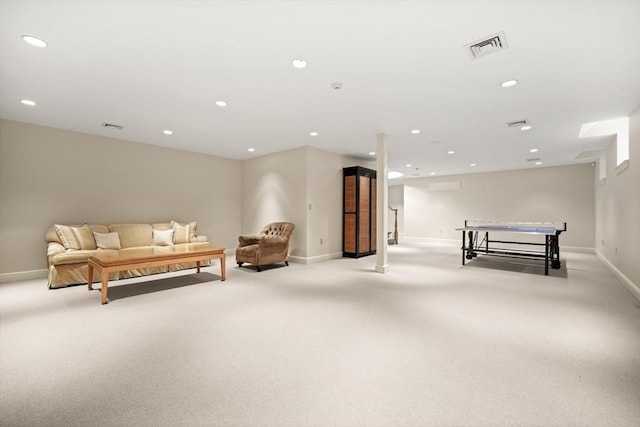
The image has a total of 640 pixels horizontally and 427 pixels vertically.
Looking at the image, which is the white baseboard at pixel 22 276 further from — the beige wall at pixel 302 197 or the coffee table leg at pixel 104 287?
the beige wall at pixel 302 197

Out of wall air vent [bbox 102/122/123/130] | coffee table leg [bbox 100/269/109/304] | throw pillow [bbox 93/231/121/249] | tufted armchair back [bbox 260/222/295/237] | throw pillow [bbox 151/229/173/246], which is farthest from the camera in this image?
tufted armchair back [bbox 260/222/295/237]

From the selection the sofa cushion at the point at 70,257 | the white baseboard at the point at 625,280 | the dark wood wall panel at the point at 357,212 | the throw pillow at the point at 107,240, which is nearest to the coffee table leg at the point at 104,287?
the sofa cushion at the point at 70,257

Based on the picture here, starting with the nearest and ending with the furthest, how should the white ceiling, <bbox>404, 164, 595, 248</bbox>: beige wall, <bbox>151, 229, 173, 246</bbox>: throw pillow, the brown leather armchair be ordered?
the white ceiling < the brown leather armchair < <bbox>151, 229, 173, 246</bbox>: throw pillow < <bbox>404, 164, 595, 248</bbox>: beige wall

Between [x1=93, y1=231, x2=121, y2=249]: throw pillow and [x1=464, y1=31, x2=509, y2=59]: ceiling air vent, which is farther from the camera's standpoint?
[x1=93, y1=231, x2=121, y2=249]: throw pillow

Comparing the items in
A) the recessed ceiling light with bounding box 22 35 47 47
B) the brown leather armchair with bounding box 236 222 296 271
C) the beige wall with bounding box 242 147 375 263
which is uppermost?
the recessed ceiling light with bounding box 22 35 47 47

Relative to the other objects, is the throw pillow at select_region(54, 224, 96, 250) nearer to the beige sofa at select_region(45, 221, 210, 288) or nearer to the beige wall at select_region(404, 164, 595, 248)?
the beige sofa at select_region(45, 221, 210, 288)

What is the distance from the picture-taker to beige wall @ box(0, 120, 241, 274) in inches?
189

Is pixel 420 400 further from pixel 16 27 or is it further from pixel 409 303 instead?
pixel 16 27

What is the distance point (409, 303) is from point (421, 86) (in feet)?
8.79

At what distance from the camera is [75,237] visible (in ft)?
16.1

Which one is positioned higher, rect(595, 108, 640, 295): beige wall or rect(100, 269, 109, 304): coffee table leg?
rect(595, 108, 640, 295): beige wall

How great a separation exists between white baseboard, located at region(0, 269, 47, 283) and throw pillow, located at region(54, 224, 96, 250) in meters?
0.79

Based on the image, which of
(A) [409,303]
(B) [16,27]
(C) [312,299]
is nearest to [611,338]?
(A) [409,303]

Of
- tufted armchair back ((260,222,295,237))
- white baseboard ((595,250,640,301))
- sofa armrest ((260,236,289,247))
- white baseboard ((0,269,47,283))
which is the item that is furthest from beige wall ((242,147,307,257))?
white baseboard ((595,250,640,301))
